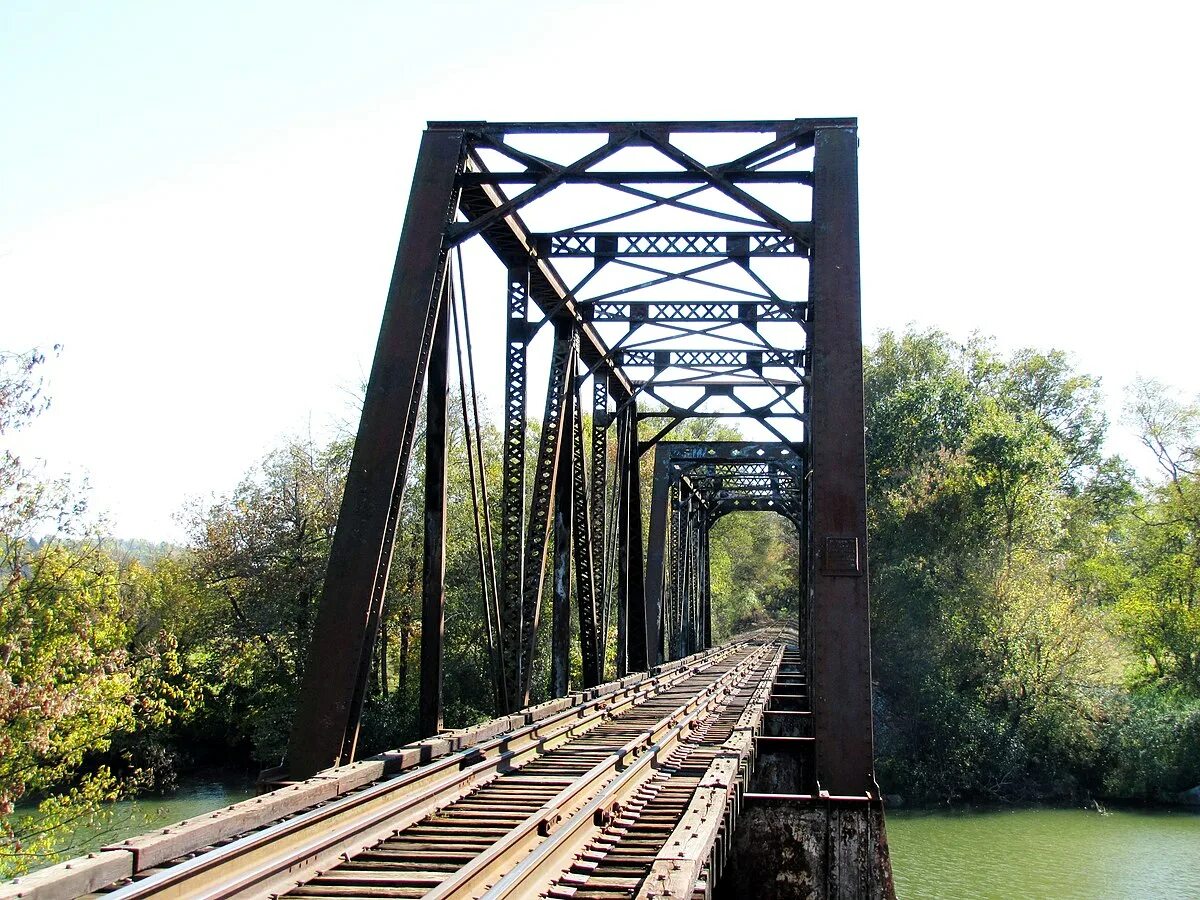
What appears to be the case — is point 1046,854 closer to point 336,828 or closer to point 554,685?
point 554,685

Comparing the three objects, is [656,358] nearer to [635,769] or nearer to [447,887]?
[635,769]

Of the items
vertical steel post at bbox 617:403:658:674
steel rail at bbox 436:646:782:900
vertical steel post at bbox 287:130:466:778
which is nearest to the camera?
steel rail at bbox 436:646:782:900

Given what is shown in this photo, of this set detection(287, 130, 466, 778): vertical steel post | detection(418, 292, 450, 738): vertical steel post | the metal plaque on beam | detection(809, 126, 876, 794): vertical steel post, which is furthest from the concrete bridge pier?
detection(418, 292, 450, 738): vertical steel post

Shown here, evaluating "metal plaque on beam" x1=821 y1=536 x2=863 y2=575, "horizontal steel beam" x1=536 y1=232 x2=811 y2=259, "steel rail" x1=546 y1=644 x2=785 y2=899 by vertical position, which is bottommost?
"steel rail" x1=546 y1=644 x2=785 y2=899

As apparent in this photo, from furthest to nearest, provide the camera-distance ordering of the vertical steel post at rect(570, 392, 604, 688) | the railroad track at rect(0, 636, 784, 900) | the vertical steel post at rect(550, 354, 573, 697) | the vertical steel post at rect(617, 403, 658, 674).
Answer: the vertical steel post at rect(617, 403, 658, 674)
the vertical steel post at rect(570, 392, 604, 688)
the vertical steel post at rect(550, 354, 573, 697)
the railroad track at rect(0, 636, 784, 900)

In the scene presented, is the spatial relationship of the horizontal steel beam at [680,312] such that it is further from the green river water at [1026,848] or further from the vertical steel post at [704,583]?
the vertical steel post at [704,583]

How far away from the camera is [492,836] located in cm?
540

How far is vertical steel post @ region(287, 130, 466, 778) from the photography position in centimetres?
757

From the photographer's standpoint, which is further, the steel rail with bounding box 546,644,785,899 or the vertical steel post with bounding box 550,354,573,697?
the vertical steel post with bounding box 550,354,573,697

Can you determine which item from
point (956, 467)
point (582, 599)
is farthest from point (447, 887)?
point (956, 467)

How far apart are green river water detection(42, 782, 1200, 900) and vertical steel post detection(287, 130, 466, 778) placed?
40.6 ft

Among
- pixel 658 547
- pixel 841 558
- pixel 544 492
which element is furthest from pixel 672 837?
pixel 658 547

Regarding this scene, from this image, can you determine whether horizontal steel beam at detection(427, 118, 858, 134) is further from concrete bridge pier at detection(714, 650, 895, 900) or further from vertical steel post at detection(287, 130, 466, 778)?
concrete bridge pier at detection(714, 650, 895, 900)

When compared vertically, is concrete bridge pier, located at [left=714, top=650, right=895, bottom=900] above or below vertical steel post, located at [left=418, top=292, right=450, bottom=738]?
below
